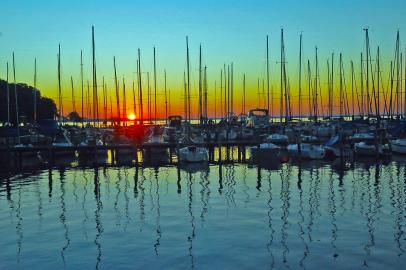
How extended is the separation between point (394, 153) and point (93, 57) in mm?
32344

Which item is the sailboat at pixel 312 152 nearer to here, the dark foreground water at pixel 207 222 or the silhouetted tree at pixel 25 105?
the dark foreground water at pixel 207 222

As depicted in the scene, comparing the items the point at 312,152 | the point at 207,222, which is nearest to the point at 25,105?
the point at 312,152

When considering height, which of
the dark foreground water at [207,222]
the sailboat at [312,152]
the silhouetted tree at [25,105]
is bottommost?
the dark foreground water at [207,222]

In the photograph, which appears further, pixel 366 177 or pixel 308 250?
Result: pixel 366 177

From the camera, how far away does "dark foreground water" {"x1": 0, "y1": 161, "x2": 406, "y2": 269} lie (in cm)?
1711

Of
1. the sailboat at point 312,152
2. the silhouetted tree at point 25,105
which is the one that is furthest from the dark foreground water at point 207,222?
the silhouetted tree at point 25,105

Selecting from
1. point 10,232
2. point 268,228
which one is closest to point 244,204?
point 268,228

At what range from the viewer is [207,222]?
74.7 ft

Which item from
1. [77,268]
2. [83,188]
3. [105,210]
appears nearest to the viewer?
[77,268]

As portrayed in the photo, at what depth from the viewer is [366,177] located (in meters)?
36.9

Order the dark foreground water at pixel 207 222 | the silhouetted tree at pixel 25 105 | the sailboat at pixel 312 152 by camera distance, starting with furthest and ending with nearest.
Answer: the silhouetted tree at pixel 25 105, the sailboat at pixel 312 152, the dark foreground water at pixel 207 222

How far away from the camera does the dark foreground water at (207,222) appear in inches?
674

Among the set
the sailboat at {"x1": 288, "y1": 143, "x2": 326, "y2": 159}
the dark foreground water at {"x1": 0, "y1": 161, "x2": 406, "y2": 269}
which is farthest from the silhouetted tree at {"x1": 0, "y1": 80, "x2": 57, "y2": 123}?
the dark foreground water at {"x1": 0, "y1": 161, "x2": 406, "y2": 269}

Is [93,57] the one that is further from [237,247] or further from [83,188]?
[237,247]
